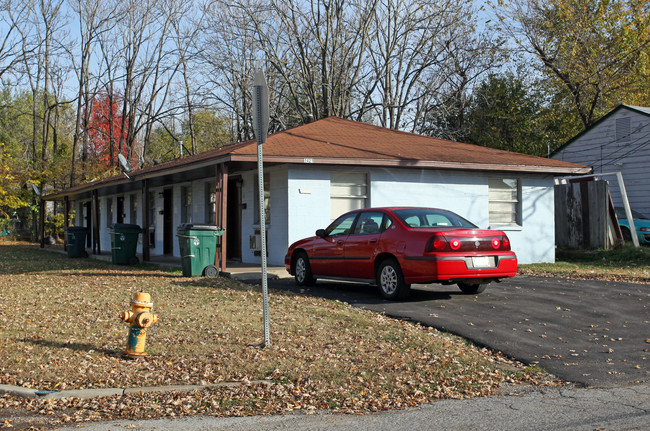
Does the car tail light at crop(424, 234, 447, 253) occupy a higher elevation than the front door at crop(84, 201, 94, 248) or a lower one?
lower

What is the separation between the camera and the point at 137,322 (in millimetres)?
7098

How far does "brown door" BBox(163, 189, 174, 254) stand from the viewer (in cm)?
2356

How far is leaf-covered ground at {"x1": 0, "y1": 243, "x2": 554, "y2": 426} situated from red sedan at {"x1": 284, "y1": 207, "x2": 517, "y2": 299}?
1059mm

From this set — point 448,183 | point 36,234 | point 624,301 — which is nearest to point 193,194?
point 448,183

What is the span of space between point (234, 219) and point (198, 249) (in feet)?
16.9

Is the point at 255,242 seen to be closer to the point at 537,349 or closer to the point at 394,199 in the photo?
the point at 394,199

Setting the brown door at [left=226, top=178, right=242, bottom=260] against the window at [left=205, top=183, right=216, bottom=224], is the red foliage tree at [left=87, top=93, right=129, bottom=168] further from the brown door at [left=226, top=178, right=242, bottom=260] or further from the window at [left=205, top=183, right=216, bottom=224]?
the brown door at [left=226, top=178, right=242, bottom=260]

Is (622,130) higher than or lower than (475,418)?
higher

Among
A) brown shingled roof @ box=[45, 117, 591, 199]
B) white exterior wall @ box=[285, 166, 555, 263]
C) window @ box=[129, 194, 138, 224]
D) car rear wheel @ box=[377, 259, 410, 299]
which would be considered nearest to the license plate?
car rear wheel @ box=[377, 259, 410, 299]

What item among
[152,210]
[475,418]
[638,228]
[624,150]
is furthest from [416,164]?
[152,210]

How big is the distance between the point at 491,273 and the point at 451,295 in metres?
1.20

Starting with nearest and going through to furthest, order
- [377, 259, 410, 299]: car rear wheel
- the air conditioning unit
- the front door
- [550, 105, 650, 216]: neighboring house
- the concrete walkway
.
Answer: the concrete walkway, [377, 259, 410, 299]: car rear wheel, the air conditioning unit, [550, 105, 650, 216]: neighboring house, the front door

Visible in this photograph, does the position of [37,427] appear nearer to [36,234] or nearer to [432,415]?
[432,415]

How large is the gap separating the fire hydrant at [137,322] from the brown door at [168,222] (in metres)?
16.5
